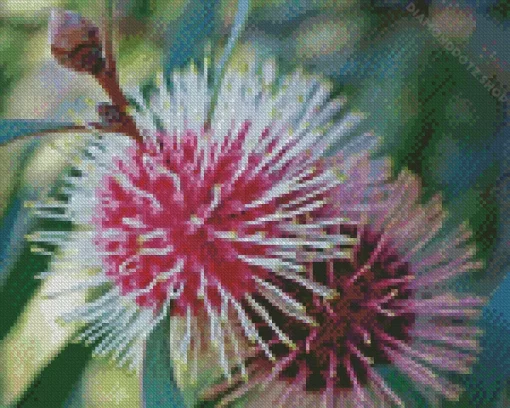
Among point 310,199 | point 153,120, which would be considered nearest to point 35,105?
point 153,120

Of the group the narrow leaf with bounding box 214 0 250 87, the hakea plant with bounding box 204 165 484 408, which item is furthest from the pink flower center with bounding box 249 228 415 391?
the narrow leaf with bounding box 214 0 250 87

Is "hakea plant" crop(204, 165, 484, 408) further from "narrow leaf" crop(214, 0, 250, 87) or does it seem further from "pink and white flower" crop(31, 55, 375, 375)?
"narrow leaf" crop(214, 0, 250, 87)

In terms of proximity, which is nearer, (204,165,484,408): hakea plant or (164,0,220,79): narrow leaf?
(204,165,484,408): hakea plant

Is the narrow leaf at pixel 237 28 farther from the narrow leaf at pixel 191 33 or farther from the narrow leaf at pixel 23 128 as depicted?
the narrow leaf at pixel 23 128

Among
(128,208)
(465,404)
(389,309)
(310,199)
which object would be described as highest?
(128,208)

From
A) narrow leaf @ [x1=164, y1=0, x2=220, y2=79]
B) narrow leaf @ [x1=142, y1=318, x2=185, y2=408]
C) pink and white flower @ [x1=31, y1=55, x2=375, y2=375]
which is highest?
narrow leaf @ [x1=164, y1=0, x2=220, y2=79]

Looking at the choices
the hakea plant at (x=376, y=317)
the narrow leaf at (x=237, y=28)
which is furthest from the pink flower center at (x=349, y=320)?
the narrow leaf at (x=237, y=28)

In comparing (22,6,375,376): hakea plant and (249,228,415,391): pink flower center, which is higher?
(22,6,375,376): hakea plant

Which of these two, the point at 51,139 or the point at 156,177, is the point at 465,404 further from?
the point at 51,139

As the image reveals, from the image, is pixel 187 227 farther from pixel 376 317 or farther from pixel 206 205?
pixel 376 317
